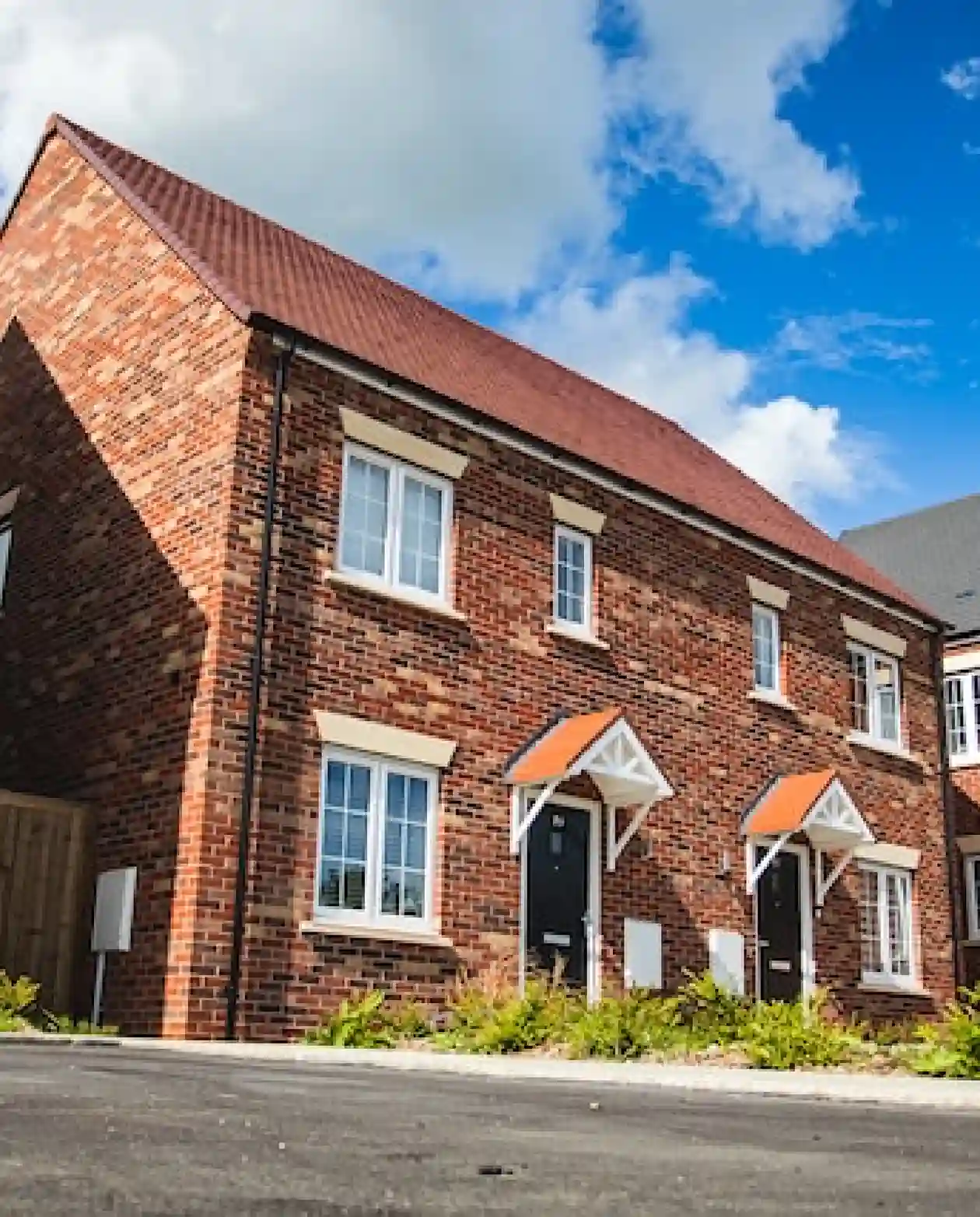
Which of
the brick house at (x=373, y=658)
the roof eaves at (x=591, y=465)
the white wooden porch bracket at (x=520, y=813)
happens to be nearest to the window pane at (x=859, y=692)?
the brick house at (x=373, y=658)

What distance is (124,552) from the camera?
14.5 metres

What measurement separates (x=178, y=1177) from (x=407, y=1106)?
251 cm

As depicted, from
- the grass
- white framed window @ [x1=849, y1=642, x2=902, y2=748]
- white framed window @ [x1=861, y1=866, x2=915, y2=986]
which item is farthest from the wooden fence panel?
white framed window @ [x1=849, y1=642, x2=902, y2=748]

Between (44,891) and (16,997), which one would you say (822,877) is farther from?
(16,997)

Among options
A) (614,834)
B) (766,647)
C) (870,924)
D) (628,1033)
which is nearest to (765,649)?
(766,647)

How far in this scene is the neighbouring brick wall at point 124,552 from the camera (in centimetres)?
1255

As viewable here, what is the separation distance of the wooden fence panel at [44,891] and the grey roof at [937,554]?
17465mm

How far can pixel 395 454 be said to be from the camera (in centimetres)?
1465

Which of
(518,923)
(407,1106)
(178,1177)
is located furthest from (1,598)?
(178,1177)

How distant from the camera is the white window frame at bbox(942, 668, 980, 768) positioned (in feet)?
81.7

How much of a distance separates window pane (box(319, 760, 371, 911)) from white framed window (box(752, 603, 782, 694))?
707 centimetres

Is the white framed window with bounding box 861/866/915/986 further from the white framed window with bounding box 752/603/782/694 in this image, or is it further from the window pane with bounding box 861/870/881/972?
the white framed window with bounding box 752/603/782/694

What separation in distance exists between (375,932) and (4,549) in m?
7.02

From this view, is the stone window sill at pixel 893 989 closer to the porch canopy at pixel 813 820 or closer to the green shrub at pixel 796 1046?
the porch canopy at pixel 813 820
